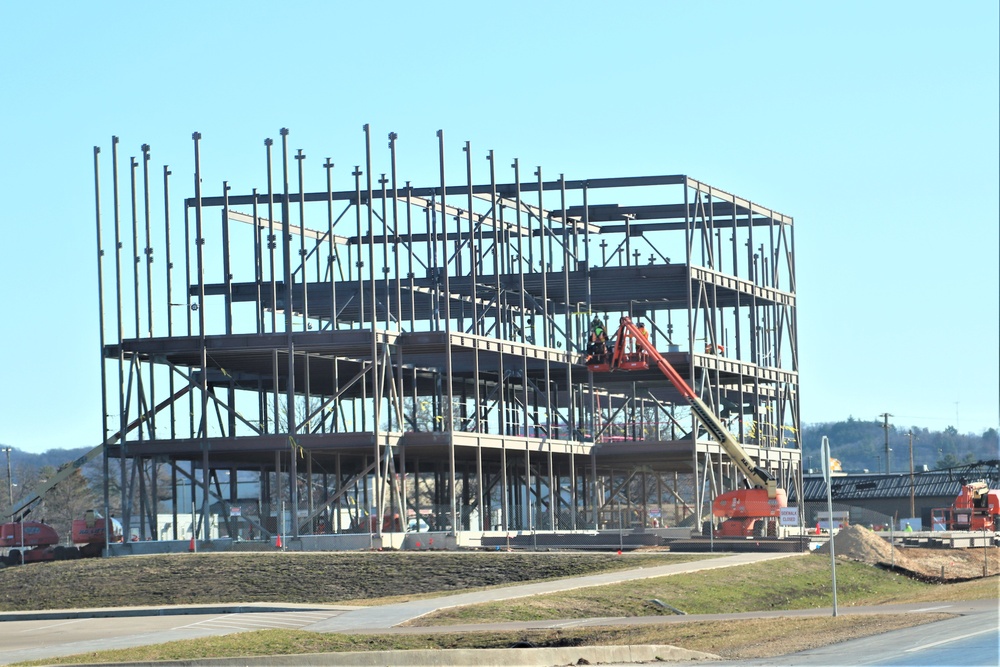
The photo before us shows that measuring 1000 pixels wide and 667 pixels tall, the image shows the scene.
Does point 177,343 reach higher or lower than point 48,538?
higher

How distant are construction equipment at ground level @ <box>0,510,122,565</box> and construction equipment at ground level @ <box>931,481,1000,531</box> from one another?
1473 inches

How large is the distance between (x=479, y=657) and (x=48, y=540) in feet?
167

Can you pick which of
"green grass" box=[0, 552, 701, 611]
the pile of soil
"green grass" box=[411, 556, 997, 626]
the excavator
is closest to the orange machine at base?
the excavator

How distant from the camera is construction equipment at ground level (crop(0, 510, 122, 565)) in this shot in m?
65.0

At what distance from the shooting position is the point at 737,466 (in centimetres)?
6412

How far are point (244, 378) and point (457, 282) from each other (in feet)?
37.2

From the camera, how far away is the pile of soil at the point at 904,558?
5003cm

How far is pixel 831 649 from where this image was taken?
2533 centimetres

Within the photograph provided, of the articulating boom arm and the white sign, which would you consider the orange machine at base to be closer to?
the articulating boom arm

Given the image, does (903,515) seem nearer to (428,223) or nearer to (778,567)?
(428,223)

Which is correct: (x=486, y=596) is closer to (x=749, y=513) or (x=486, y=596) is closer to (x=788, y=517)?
(x=788, y=517)

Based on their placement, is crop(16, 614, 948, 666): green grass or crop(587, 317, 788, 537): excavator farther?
crop(587, 317, 788, 537): excavator

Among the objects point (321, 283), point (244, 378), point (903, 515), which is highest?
point (321, 283)

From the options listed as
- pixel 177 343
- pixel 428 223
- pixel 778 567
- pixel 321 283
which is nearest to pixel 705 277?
pixel 428 223
